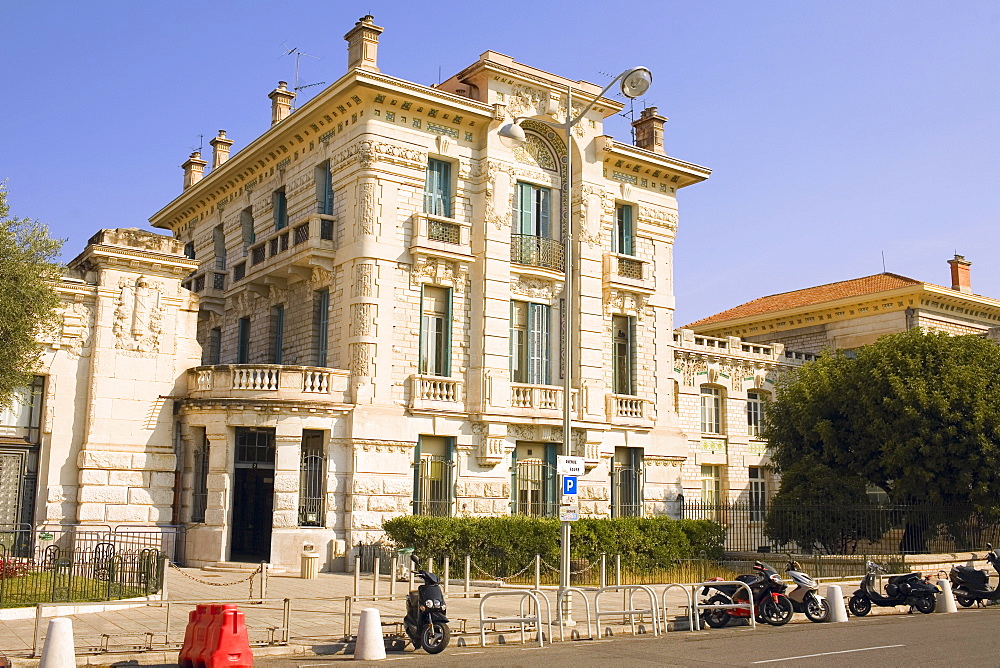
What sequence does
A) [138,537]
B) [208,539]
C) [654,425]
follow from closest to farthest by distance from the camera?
[138,537]
[208,539]
[654,425]

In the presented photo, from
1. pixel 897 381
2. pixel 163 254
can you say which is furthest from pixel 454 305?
pixel 897 381

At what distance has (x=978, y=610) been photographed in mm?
19453

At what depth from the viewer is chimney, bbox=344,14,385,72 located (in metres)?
26.6

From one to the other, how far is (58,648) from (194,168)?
2907 centimetres

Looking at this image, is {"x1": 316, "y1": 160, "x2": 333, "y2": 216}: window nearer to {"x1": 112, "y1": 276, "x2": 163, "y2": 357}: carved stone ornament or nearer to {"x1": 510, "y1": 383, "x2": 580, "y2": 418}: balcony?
{"x1": 112, "y1": 276, "x2": 163, "y2": 357}: carved stone ornament

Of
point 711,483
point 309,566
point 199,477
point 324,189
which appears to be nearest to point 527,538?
point 309,566

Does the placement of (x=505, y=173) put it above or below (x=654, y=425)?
above

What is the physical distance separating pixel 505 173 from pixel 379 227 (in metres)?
4.36

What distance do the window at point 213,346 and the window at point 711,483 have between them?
1802 centimetres

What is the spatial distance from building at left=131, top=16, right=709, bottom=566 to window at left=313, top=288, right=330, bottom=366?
7cm

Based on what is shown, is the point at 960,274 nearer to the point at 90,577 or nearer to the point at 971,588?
the point at 971,588

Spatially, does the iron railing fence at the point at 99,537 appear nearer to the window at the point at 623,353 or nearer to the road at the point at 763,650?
the road at the point at 763,650

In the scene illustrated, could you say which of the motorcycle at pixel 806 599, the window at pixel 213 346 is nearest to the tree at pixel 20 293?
the window at pixel 213 346

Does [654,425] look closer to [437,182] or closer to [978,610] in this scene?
[437,182]
